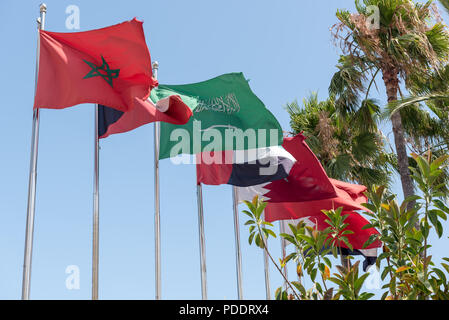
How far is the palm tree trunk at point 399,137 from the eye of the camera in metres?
14.8

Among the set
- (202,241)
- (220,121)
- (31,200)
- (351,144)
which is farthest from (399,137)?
(31,200)

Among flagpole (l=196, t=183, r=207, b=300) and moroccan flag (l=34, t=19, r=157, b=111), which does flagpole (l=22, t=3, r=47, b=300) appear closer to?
moroccan flag (l=34, t=19, r=157, b=111)

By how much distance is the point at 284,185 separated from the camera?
13648 mm

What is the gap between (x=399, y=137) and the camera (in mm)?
15352

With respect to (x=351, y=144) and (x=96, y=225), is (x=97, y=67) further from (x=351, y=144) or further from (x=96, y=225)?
(x=351, y=144)

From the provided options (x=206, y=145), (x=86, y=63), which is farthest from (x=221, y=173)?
(x=86, y=63)

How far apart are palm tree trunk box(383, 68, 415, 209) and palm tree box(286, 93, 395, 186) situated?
3.37 feet

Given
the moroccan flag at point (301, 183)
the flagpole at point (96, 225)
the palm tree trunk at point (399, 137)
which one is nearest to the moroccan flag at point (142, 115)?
the flagpole at point (96, 225)

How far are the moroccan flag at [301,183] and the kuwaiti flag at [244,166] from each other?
797 mm

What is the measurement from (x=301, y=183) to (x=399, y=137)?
143 inches

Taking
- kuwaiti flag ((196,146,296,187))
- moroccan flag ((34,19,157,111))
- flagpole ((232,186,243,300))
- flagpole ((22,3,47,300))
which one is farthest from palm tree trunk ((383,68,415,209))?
flagpole ((22,3,47,300))

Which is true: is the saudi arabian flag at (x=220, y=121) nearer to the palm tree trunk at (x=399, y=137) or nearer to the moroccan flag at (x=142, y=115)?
the moroccan flag at (x=142, y=115)
